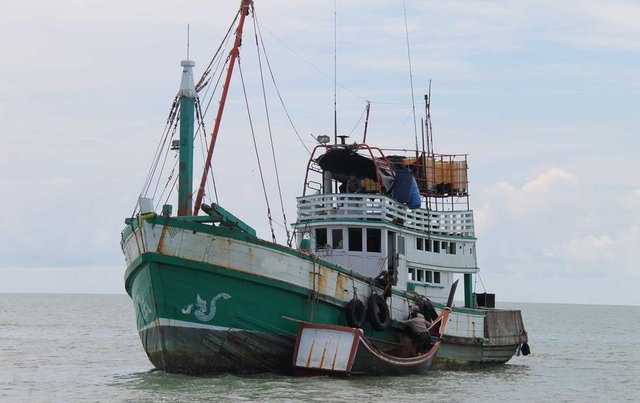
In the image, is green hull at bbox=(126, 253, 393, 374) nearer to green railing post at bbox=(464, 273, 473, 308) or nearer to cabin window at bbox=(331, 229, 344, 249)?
cabin window at bbox=(331, 229, 344, 249)

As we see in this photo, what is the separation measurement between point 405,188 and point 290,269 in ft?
22.6

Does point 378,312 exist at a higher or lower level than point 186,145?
lower

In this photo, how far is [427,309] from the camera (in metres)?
28.0

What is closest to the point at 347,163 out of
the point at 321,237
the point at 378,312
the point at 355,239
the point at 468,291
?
the point at 321,237

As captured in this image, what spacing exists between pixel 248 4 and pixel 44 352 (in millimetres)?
17978

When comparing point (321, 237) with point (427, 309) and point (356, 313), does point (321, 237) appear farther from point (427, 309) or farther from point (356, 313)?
point (356, 313)

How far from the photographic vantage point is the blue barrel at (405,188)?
29.4 metres

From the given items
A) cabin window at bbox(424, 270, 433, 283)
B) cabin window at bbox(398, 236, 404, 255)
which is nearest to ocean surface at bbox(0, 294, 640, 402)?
cabin window at bbox(424, 270, 433, 283)

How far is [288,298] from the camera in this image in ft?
77.8

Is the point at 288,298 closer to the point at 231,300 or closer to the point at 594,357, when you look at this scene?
the point at 231,300

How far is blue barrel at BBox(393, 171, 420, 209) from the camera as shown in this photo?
29.4 metres

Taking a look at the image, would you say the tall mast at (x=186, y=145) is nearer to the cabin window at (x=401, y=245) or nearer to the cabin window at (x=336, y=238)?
the cabin window at (x=336, y=238)

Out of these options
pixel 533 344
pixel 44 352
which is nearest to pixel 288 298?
pixel 44 352

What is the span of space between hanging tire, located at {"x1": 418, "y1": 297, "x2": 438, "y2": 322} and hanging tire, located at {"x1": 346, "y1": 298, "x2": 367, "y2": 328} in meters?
3.05
